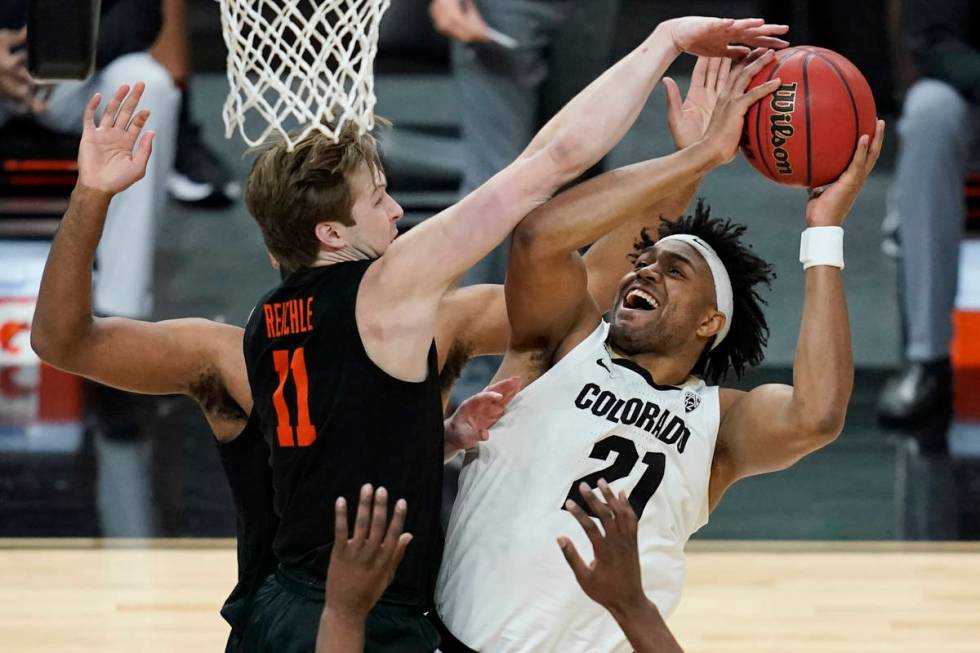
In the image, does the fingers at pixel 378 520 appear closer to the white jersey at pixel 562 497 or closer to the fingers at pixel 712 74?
the white jersey at pixel 562 497

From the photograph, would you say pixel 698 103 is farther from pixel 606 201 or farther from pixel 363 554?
pixel 363 554

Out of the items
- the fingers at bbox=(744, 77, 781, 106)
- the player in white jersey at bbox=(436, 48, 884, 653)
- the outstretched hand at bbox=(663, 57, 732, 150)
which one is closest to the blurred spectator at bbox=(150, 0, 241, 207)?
the outstretched hand at bbox=(663, 57, 732, 150)

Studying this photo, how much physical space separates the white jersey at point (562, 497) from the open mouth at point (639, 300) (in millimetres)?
153

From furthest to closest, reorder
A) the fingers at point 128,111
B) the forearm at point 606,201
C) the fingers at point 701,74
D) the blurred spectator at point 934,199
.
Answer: the blurred spectator at point 934,199 < the fingers at point 701,74 < the fingers at point 128,111 < the forearm at point 606,201

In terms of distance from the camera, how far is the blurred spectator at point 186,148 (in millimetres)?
8008

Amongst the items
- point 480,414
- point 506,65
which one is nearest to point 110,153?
point 480,414

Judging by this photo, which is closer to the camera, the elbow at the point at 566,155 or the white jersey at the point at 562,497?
the elbow at the point at 566,155

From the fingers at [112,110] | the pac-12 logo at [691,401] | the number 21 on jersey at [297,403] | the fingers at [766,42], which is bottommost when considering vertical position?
the pac-12 logo at [691,401]

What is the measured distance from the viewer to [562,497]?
9.94 ft

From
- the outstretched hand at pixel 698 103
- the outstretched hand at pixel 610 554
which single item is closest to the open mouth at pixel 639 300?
the outstretched hand at pixel 698 103

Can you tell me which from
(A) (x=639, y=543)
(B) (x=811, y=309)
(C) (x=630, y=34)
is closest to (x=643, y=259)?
(B) (x=811, y=309)

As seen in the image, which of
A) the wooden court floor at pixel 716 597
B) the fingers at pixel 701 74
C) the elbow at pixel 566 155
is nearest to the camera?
the elbow at pixel 566 155

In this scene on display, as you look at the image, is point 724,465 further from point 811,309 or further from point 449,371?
point 449,371

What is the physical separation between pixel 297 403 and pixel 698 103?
119 cm
